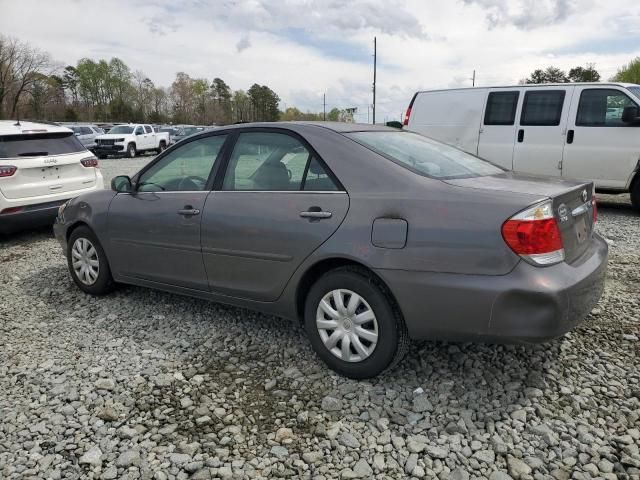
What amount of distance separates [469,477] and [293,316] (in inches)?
56.7

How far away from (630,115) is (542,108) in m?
1.25

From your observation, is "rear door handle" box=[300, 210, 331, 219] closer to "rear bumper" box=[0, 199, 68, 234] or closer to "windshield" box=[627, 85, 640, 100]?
"rear bumper" box=[0, 199, 68, 234]

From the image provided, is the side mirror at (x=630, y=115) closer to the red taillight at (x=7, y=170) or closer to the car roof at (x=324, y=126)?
the car roof at (x=324, y=126)

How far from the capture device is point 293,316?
3.31 meters

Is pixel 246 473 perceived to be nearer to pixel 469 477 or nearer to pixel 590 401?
pixel 469 477

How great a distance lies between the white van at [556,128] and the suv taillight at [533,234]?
608 centimetres

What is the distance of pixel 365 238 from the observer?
2863 millimetres

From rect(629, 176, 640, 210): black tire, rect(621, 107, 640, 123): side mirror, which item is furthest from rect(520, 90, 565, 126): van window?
rect(629, 176, 640, 210): black tire

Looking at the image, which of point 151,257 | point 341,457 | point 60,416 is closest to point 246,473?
point 341,457

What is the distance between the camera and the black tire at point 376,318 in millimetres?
2855

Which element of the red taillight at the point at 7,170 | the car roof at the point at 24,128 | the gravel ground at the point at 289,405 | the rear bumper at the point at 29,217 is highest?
the car roof at the point at 24,128

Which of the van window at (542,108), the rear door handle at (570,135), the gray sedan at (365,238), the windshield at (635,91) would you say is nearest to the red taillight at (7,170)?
the gray sedan at (365,238)

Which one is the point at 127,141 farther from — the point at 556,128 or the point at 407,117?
the point at 556,128

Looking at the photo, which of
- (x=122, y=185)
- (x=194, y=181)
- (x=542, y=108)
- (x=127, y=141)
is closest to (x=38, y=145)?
(x=122, y=185)
